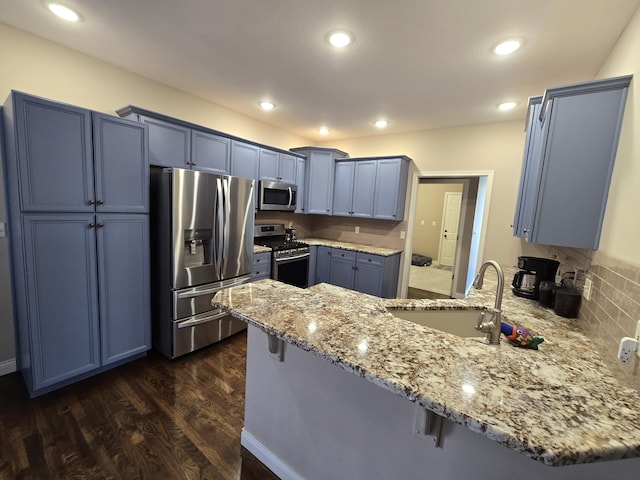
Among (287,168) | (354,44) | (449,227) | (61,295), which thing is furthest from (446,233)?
(61,295)

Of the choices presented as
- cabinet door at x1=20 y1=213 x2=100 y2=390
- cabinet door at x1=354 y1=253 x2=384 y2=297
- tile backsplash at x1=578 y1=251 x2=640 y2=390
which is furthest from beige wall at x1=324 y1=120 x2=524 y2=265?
cabinet door at x1=20 y1=213 x2=100 y2=390

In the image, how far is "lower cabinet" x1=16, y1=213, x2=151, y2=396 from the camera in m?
1.88

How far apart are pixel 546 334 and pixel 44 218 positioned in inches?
124

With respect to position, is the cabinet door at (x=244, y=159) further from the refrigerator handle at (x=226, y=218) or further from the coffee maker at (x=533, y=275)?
the coffee maker at (x=533, y=275)

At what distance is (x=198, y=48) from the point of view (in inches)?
84.9

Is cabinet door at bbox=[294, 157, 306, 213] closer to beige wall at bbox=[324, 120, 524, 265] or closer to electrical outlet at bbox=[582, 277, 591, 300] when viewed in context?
beige wall at bbox=[324, 120, 524, 265]

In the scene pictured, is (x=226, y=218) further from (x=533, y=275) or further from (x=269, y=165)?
(x=533, y=275)

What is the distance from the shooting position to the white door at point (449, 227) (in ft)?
23.2

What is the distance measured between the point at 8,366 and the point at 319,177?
3940mm

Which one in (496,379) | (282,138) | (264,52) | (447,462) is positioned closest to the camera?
(496,379)

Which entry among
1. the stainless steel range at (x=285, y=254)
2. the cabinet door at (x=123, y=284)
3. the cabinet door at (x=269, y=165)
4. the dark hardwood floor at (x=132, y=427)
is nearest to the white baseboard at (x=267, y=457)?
the dark hardwood floor at (x=132, y=427)

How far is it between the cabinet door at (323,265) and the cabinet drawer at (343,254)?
9 cm

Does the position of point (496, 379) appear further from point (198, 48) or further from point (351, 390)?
point (198, 48)

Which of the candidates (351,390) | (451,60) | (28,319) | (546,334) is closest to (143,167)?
(28,319)
